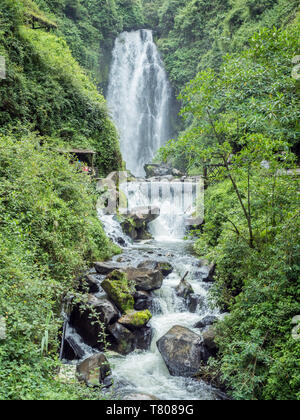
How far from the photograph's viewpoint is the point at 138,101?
32219 mm

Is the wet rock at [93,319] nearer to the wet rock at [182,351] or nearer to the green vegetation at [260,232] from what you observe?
the wet rock at [182,351]

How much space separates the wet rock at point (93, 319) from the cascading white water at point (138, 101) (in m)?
25.0

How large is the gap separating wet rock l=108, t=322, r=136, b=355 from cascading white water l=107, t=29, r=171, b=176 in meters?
25.3

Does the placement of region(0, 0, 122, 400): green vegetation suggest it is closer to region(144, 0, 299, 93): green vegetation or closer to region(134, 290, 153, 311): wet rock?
region(134, 290, 153, 311): wet rock

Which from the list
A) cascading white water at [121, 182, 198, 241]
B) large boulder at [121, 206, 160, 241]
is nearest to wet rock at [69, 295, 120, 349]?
large boulder at [121, 206, 160, 241]

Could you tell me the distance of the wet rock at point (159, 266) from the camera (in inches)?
367

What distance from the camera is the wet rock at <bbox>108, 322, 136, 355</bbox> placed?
653cm

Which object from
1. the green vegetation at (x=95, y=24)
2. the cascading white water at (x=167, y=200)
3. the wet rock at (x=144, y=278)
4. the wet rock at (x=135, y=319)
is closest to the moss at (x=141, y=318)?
the wet rock at (x=135, y=319)

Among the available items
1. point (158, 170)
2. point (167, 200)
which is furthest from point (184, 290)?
point (158, 170)

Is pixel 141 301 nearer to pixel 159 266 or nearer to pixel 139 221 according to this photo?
pixel 159 266

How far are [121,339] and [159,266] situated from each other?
3386mm

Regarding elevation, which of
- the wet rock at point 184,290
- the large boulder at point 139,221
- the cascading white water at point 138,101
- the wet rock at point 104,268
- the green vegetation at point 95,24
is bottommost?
the wet rock at point 184,290

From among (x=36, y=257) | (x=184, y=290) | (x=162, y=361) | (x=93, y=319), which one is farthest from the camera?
(x=184, y=290)

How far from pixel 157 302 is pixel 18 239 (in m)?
4.18
